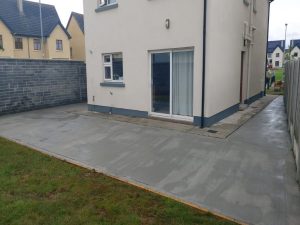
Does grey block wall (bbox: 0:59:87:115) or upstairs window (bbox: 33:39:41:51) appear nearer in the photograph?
grey block wall (bbox: 0:59:87:115)

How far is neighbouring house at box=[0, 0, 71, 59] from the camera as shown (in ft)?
100

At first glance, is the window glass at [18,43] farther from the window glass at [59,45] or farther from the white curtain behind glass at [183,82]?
the white curtain behind glass at [183,82]

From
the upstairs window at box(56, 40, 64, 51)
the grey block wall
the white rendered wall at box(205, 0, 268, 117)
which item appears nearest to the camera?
the white rendered wall at box(205, 0, 268, 117)

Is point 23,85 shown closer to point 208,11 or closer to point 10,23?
point 208,11

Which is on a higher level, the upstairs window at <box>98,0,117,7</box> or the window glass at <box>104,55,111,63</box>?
the upstairs window at <box>98,0,117,7</box>

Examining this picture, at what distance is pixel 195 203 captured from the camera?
395 cm

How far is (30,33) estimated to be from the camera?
32562 mm

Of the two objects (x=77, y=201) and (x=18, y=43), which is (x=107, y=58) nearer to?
(x=77, y=201)

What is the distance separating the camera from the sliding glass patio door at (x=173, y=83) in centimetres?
855

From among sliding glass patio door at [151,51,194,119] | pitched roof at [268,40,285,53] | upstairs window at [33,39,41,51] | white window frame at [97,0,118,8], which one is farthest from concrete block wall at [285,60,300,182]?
pitched roof at [268,40,285,53]

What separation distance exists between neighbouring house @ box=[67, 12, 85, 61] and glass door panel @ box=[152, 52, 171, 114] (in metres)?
31.3

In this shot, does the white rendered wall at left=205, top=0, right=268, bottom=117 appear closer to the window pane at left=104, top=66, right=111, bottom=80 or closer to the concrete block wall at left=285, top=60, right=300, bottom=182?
the concrete block wall at left=285, top=60, right=300, bottom=182

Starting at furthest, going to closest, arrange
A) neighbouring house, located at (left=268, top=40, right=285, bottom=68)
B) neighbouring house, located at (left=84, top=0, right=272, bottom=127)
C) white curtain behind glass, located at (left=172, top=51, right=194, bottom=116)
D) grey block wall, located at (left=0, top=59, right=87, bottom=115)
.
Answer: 1. neighbouring house, located at (left=268, top=40, right=285, bottom=68)
2. grey block wall, located at (left=0, top=59, right=87, bottom=115)
3. white curtain behind glass, located at (left=172, top=51, right=194, bottom=116)
4. neighbouring house, located at (left=84, top=0, right=272, bottom=127)

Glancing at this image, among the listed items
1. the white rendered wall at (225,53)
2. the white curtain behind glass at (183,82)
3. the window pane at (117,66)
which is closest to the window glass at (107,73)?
the window pane at (117,66)
